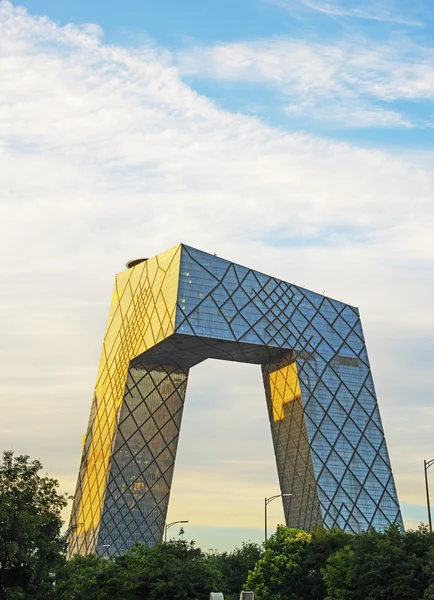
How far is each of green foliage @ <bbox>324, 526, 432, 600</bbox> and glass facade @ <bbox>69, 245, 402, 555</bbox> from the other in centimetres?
4107

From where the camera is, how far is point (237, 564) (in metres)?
76.5

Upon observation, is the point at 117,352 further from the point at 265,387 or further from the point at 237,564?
the point at 237,564

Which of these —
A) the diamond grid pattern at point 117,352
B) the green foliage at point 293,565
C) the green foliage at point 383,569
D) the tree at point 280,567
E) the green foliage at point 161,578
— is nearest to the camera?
the green foliage at point 383,569

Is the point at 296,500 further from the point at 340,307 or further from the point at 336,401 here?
the point at 340,307

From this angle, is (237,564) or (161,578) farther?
(237,564)

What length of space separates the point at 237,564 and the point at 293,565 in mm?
11569

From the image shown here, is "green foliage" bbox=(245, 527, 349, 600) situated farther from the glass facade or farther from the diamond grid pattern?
the diamond grid pattern

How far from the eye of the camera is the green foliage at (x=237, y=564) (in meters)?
74.4

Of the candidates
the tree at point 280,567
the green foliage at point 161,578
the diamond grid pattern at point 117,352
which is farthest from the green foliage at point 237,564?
the diamond grid pattern at point 117,352

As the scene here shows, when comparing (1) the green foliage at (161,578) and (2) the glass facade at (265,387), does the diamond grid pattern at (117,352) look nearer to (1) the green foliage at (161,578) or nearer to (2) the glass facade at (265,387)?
(2) the glass facade at (265,387)

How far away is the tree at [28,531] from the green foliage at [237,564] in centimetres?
3145

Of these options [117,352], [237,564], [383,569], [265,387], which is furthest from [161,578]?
[117,352]

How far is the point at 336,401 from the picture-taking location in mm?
105562

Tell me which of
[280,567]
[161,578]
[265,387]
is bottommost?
[161,578]
